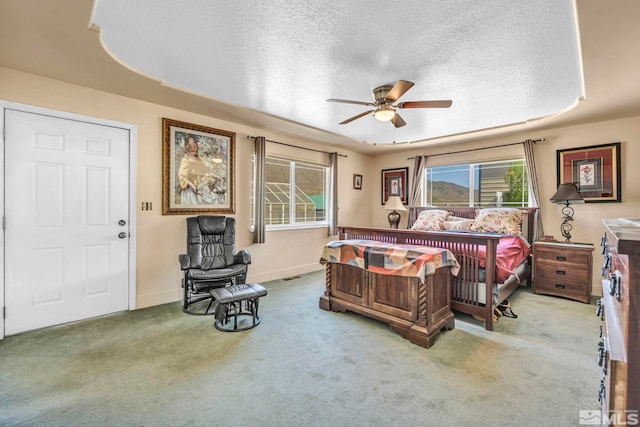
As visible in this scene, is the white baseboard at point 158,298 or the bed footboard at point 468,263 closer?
the bed footboard at point 468,263

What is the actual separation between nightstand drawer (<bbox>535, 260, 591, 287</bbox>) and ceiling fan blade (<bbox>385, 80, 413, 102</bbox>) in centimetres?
327

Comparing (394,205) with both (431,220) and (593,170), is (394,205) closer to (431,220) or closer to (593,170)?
(431,220)

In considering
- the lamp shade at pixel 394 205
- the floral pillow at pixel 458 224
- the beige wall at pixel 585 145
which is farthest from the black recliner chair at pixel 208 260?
the beige wall at pixel 585 145

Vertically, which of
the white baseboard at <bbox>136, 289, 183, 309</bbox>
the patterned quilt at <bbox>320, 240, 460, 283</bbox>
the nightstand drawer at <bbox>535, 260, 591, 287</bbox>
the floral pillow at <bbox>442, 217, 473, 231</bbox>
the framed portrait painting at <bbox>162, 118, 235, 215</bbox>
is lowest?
the white baseboard at <bbox>136, 289, 183, 309</bbox>

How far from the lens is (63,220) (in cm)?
291

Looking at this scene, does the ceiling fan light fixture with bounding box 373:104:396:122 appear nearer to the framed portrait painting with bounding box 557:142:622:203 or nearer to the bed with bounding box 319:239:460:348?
the bed with bounding box 319:239:460:348

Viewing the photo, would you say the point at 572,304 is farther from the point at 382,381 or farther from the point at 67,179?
the point at 67,179

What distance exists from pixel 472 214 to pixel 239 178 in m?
4.09

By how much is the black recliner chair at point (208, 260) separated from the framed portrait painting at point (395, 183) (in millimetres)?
3764

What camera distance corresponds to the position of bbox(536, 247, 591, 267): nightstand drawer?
368 cm

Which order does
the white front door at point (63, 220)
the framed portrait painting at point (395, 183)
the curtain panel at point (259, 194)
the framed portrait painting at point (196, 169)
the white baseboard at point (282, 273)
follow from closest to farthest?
the white front door at point (63, 220)
the framed portrait painting at point (196, 169)
the curtain panel at point (259, 194)
the white baseboard at point (282, 273)
the framed portrait painting at point (395, 183)

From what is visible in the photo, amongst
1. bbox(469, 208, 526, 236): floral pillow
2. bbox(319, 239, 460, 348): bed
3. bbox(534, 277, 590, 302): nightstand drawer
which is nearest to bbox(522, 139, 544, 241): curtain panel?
bbox(469, 208, 526, 236): floral pillow

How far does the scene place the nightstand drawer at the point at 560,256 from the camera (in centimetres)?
368

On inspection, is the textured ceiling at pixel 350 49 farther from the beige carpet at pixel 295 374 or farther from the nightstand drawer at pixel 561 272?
the beige carpet at pixel 295 374
